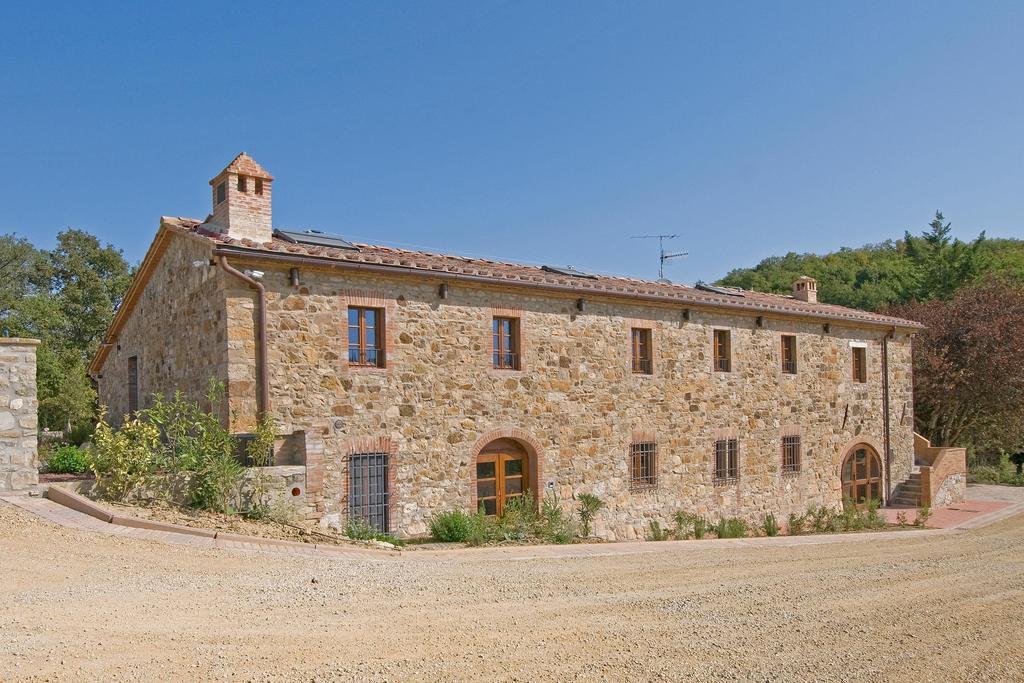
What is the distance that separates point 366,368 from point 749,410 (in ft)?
30.8

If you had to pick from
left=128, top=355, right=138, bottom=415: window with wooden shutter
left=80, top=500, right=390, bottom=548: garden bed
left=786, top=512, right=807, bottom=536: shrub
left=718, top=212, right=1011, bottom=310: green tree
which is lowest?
left=786, top=512, right=807, bottom=536: shrub

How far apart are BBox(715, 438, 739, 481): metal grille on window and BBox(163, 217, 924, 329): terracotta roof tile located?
3048 mm

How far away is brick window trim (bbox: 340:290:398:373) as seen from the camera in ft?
40.6

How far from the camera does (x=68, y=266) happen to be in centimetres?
3797

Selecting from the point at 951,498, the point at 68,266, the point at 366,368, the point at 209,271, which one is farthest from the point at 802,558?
the point at 68,266

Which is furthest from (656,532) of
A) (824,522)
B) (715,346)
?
(824,522)

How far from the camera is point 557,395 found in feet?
Result: 48.0

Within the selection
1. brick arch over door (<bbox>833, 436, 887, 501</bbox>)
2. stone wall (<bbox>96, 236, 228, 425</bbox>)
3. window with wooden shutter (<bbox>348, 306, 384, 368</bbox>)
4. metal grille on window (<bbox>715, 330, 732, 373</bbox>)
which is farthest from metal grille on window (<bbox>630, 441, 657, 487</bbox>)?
stone wall (<bbox>96, 236, 228, 425</bbox>)

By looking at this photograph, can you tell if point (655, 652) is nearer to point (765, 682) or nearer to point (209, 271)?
point (765, 682)

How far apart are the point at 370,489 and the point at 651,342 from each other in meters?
6.78

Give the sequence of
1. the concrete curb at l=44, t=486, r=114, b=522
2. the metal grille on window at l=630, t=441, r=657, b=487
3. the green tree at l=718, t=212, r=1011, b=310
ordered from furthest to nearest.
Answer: the green tree at l=718, t=212, r=1011, b=310 < the metal grille on window at l=630, t=441, r=657, b=487 < the concrete curb at l=44, t=486, r=114, b=522

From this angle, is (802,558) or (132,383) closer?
(802,558)

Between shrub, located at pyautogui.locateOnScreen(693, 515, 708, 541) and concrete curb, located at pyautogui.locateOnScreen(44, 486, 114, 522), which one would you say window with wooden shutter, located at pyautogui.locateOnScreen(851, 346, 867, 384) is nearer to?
shrub, located at pyautogui.locateOnScreen(693, 515, 708, 541)

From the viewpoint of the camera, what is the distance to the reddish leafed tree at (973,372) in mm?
24594
